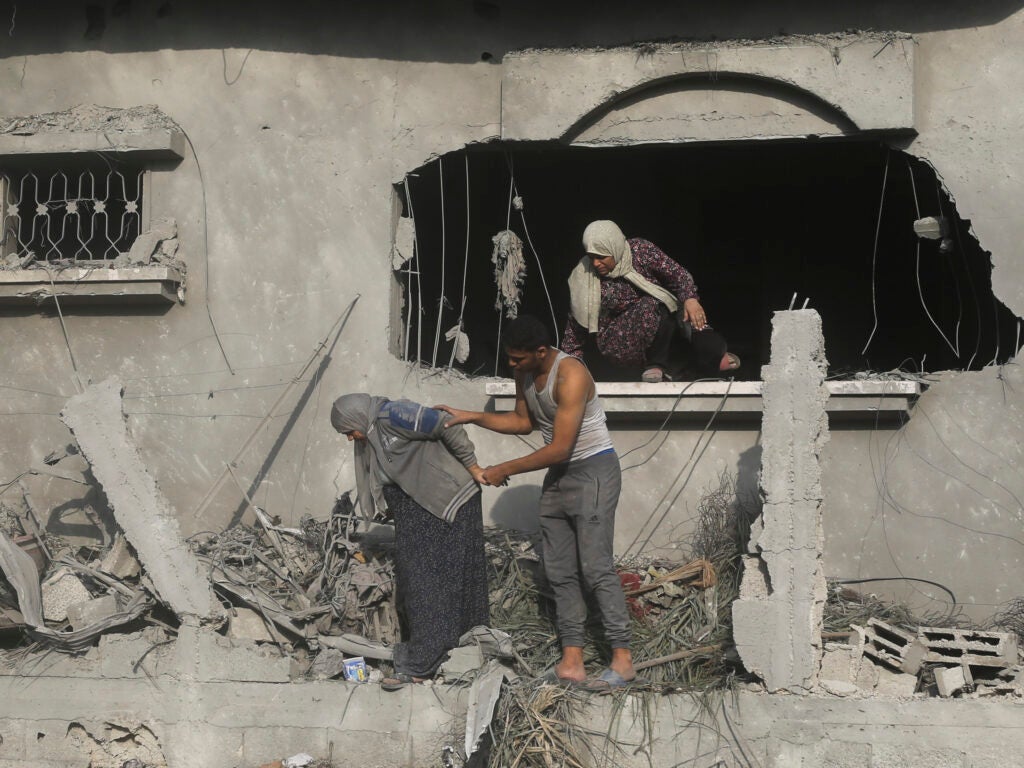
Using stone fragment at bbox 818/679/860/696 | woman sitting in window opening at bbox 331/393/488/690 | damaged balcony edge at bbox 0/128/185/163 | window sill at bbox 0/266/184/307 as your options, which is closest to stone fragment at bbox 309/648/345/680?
woman sitting in window opening at bbox 331/393/488/690

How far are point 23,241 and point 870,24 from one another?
15.9 feet

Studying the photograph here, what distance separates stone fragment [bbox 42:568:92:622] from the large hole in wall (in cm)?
314

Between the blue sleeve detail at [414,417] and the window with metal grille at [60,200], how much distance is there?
221 cm

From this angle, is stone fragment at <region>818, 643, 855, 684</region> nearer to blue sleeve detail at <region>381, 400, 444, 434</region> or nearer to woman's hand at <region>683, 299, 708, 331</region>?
woman's hand at <region>683, 299, 708, 331</region>

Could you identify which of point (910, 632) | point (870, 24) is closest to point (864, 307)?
point (870, 24)

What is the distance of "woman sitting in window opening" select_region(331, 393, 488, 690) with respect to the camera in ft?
17.5

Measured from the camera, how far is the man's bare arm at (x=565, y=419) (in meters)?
5.14

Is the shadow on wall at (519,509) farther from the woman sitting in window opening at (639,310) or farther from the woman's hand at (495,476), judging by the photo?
the woman's hand at (495,476)

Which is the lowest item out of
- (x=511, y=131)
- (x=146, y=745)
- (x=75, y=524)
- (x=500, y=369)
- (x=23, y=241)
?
(x=146, y=745)

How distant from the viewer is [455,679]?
5.29m

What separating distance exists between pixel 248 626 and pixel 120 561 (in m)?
0.70

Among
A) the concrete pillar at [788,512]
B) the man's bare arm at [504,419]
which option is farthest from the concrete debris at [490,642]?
the concrete pillar at [788,512]

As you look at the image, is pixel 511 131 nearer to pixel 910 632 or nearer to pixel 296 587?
pixel 296 587

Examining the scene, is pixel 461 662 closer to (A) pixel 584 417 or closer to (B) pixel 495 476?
(B) pixel 495 476
